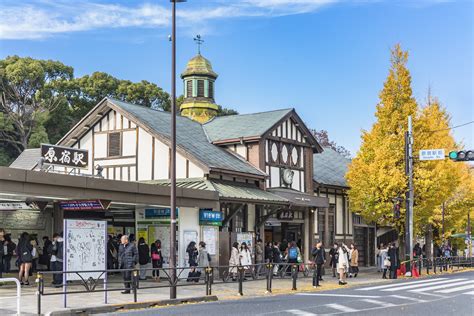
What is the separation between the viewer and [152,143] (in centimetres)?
2825

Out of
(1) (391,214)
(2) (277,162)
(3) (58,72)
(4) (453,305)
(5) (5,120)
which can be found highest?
(3) (58,72)

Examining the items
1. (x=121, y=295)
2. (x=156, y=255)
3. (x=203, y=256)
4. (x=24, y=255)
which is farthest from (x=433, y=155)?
(x=24, y=255)

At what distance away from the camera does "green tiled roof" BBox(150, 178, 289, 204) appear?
2547 cm

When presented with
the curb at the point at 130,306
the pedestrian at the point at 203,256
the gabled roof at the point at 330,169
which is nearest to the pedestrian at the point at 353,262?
the gabled roof at the point at 330,169

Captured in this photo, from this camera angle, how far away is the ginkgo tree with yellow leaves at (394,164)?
31.3 metres

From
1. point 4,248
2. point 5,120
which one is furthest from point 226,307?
point 5,120

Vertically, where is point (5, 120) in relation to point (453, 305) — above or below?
above

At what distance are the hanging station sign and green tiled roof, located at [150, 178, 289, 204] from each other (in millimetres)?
760

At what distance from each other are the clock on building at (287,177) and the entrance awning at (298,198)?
58 cm

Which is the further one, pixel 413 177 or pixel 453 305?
pixel 413 177

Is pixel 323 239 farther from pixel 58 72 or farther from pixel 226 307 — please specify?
pixel 58 72

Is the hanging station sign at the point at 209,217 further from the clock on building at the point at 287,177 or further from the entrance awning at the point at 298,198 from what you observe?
the clock on building at the point at 287,177

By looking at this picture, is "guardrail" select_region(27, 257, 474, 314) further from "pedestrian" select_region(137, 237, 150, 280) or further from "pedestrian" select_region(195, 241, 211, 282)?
"pedestrian" select_region(137, 237, 150, 280)

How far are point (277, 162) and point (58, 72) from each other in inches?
1172
